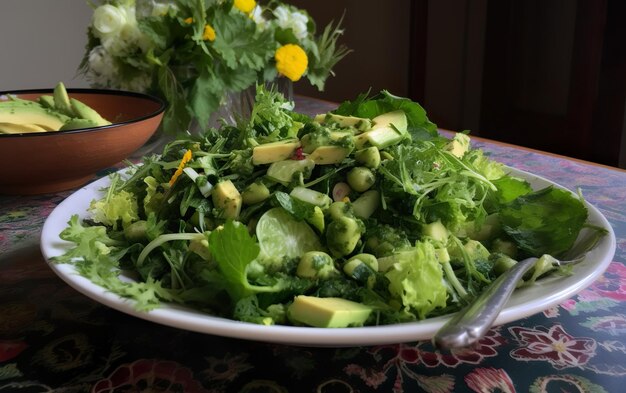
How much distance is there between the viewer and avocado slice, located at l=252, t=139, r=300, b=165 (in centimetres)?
63

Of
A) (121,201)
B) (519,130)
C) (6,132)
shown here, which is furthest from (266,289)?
(519,130)

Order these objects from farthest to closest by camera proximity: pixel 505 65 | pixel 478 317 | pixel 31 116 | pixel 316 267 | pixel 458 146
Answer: pixel 505 65
pixel 31 116
pixel 458 146
pixel 316 267
pixel 478 317

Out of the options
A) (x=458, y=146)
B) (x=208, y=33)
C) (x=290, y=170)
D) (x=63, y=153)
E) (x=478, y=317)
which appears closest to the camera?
(x=478, y=317)

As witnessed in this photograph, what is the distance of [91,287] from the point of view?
0.50m

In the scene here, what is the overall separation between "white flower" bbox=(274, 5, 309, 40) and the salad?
0.62 meters

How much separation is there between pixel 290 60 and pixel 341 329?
929mm

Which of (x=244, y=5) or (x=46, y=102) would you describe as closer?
(x=46, y=102)

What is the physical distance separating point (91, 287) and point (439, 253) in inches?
12.1

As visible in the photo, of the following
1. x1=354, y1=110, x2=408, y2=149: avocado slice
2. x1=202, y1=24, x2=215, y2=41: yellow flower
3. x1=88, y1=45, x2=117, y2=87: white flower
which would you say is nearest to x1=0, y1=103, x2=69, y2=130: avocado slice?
x1=88, y1=45, x2=117, y2=87: white flower

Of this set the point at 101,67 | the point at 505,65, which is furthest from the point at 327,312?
the point at 505,65

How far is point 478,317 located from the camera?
415 millimetres

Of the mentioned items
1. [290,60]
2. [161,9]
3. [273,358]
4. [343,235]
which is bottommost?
→ [273,358]

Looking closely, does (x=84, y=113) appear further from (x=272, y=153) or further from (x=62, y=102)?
(x=272, y=153)

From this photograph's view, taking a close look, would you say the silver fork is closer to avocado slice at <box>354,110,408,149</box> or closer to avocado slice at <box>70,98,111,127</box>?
avocado slice at <box>354,110,408,149</box>
